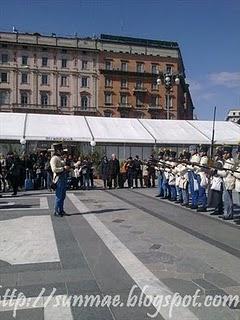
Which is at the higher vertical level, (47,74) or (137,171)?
(47,74)

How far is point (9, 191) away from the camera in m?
19.7

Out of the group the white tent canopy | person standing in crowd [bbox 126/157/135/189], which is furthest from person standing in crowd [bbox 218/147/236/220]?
the white tent canopy

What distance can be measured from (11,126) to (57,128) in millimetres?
2750

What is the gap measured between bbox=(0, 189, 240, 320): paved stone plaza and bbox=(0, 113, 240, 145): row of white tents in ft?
49.4

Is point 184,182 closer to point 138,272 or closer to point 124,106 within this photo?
point 138,272

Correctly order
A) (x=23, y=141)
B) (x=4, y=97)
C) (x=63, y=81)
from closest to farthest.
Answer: (x=23, y=141)
(x=4, y=97)
(x=63, y=81)

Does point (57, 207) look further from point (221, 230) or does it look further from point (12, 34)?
point (12, 34)

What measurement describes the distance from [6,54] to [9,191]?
7189cm

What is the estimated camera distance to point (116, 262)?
658 cm

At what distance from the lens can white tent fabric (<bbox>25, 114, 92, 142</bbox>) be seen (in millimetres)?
26016

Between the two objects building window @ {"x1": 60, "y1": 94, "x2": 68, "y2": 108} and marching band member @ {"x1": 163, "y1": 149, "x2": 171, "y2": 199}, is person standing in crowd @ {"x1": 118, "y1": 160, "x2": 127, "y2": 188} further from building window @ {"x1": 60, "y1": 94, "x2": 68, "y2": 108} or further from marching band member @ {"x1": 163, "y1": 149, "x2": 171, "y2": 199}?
building window @ {"x1": 60, "y1": 94, "x2": 68, "y2": 108}

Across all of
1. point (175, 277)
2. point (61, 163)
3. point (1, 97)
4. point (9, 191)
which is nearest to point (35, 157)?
point (9, 191)

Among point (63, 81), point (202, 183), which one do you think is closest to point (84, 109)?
point (63, 81)

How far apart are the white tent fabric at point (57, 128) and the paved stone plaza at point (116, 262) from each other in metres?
14.8
